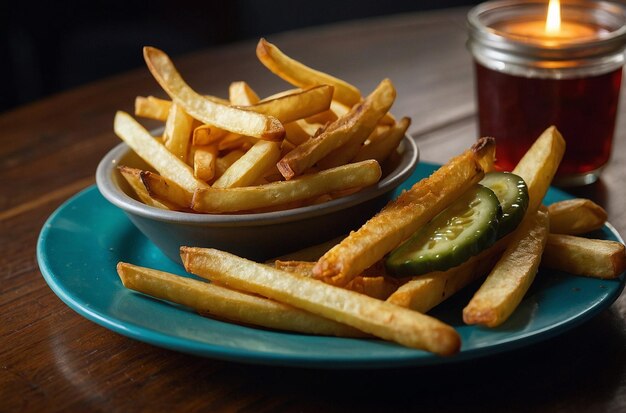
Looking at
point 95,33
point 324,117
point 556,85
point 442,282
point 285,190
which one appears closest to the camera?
point 442,282

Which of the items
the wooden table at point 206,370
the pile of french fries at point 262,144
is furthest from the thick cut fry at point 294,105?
the wooden table at point 206,370

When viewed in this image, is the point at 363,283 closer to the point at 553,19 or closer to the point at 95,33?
the point at 553,19

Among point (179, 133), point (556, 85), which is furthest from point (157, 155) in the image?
point (556, 85)

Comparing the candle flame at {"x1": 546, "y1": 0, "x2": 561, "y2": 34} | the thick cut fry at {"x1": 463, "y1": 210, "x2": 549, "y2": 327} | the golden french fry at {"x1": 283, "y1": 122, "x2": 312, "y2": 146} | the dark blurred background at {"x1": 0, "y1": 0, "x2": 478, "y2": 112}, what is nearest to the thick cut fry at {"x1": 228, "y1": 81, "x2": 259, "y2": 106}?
the golden french fry at {"x1": 283, "y1": 122, "x2": 312, "y2": 146}

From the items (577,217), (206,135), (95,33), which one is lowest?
(95,33)

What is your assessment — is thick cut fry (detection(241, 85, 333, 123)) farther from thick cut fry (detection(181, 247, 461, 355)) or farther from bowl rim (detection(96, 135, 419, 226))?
thick cut fry (detection(181, 247, 461, 355))

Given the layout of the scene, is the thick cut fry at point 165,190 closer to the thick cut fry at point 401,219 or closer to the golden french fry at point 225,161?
the golden french fry at point 225,161

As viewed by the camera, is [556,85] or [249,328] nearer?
[249,328]
